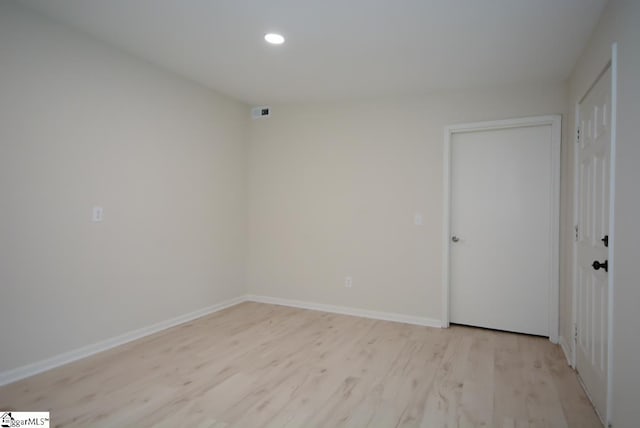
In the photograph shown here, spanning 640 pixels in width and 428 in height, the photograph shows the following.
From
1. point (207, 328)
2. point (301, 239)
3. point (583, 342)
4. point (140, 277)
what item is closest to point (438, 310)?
point (583, 342)

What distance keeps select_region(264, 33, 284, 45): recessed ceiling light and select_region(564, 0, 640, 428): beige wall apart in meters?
2.12

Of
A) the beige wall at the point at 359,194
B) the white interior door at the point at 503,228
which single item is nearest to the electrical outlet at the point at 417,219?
the beige wall at the point at 359,194

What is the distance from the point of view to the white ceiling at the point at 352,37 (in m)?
2.46

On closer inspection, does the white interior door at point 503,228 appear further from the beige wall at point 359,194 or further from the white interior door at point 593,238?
the white interior door at point 593,238

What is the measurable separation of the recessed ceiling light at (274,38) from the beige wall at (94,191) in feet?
4.36

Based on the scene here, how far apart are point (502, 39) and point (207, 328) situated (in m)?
3.65

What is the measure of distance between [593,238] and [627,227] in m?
0.77

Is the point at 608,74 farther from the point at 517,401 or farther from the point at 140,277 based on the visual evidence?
the point at 140,277

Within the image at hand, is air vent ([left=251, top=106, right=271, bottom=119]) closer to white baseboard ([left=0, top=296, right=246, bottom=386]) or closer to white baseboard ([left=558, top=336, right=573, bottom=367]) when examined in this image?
Answer: white baseboard ([left=0, top=296, right=246, bottom=386])

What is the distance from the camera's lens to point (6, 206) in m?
2.51

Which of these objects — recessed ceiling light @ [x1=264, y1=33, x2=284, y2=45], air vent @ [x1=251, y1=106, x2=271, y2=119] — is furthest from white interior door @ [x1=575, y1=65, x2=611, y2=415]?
air vent @ [x1=251, y1=106, x2=271, y2=119]

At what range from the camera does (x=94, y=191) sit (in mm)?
3068

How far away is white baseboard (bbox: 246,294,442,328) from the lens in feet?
13.3

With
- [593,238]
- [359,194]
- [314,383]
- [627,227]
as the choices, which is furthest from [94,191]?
[593,238]
